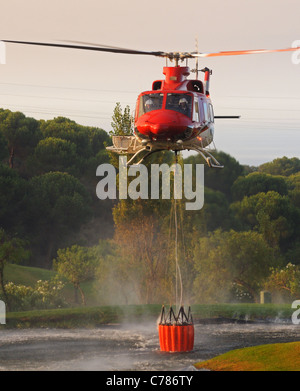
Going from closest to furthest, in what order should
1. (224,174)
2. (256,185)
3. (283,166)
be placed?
(224,174), (256,185), (283,166)

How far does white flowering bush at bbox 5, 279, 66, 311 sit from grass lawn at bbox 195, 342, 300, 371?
24299 millimetres

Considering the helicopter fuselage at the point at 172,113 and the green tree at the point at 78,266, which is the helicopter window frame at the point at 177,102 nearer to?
the helicopter fuselage at the point at 172,113

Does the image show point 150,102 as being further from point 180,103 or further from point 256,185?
point 256,185

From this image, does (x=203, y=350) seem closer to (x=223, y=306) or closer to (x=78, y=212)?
(x=223, y=306)

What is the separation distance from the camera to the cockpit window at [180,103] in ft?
79.4

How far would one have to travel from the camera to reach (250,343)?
103 ft

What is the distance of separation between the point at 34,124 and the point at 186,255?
34547mm

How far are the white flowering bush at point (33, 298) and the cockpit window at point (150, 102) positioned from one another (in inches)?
1037

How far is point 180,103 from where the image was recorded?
24281 mm

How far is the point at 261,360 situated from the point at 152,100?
9.43 m

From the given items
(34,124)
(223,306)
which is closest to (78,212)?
(34,124)

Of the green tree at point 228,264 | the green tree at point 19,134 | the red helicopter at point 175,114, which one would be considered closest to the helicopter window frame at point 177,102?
the red helicopter at point 175,114

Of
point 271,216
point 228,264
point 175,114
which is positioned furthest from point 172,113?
point 271,216
